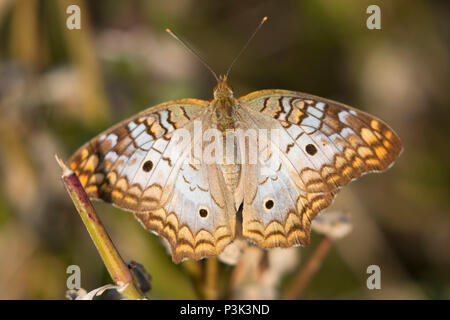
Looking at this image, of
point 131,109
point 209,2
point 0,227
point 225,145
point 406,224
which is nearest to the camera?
point 225,145

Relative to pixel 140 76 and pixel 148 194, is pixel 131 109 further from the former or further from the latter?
pixel 148 194

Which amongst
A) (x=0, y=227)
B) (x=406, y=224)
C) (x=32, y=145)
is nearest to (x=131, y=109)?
(x=32, y=145)

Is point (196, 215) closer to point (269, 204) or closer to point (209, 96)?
point (269, 204)

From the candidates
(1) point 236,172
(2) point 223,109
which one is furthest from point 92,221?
(2) point 223,109

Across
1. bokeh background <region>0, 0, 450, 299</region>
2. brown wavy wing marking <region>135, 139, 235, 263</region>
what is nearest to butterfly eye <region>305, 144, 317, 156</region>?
brown wavy wing marking <region>135, 139, 235, 263</region>

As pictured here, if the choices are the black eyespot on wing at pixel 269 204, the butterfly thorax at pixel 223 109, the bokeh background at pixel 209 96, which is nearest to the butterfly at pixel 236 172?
the black eyespot on wing at pixel 269 204

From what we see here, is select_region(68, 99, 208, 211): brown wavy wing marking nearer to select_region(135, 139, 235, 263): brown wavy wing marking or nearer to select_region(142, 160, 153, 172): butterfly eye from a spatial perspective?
select_region(142, 160, 153, 172): butterfly eye
